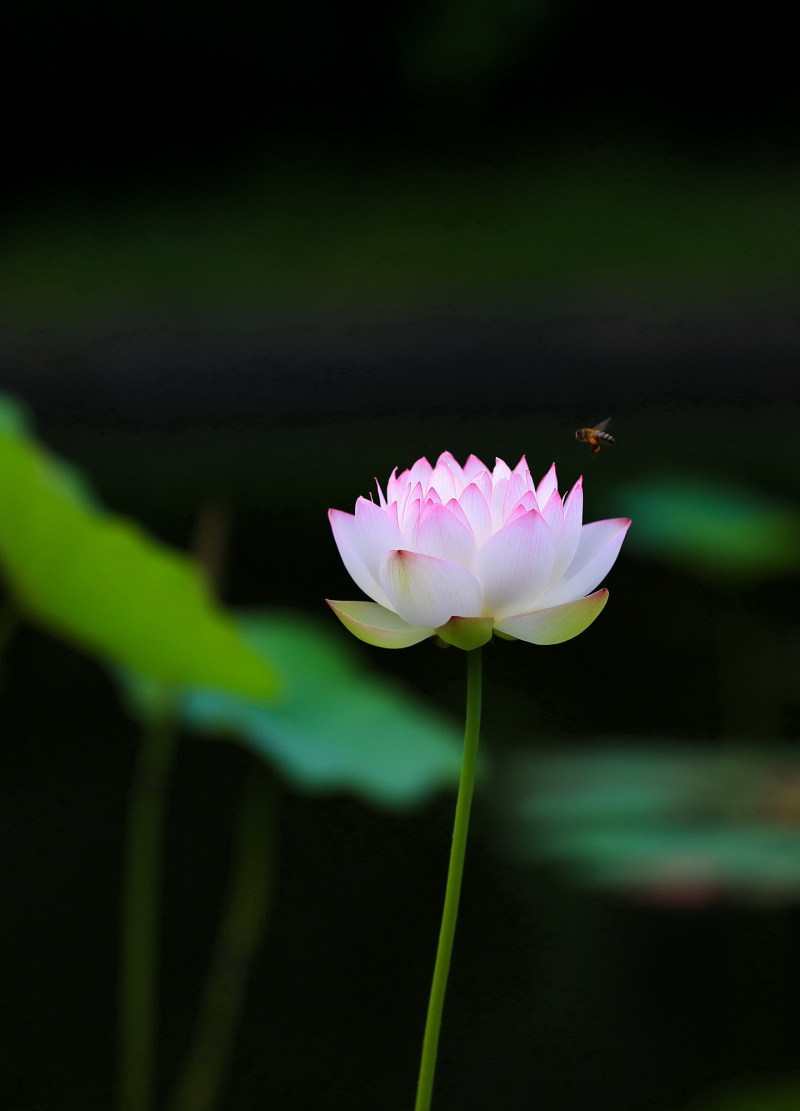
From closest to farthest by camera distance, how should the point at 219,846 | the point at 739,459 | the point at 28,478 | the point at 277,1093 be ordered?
1. the point at 28,478
2. the point at 277,1093
3. the point at 219,846
4. the point at 739,459

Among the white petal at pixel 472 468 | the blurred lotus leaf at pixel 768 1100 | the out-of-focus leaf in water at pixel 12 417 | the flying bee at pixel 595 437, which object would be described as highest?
the out-of-focus leaf in water at pixel 12 417

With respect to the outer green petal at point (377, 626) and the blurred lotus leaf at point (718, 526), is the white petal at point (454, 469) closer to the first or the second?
the outer green petal at point (377, 626)

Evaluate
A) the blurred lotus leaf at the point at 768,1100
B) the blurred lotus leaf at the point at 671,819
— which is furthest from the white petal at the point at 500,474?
the blurred lotus leaf at the point at 671,819

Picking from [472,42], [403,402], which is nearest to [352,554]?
[403,402]

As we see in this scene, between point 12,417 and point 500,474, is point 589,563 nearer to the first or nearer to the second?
point 500,474

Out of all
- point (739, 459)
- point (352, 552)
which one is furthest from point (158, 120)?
point (352, 552)

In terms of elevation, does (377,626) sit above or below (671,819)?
below

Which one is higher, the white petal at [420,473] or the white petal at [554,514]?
the white petal at [420,473]

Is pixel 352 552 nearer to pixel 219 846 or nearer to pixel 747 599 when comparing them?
pixel 219 846
